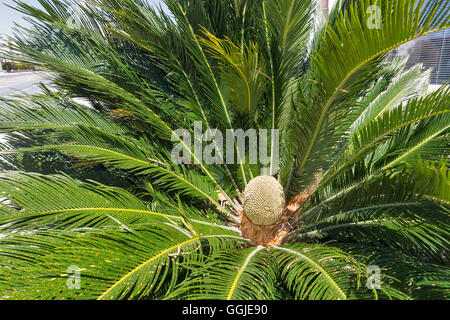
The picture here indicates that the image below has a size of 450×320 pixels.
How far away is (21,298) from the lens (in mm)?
842

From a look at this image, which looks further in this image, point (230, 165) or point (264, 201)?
point (230, 165)

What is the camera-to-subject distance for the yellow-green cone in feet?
5.68

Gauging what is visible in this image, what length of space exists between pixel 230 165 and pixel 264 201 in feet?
1.95

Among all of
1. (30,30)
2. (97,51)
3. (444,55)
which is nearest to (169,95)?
(97,51)

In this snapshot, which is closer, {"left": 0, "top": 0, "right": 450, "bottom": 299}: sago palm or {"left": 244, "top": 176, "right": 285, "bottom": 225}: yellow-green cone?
{"left": 0, "top": 0, "right": 450, "bottom": 299}: sago palm

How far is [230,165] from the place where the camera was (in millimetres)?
2238

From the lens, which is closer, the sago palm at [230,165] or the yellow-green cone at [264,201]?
the sago palm at [230,165]

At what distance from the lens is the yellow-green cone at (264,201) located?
5.68 ft

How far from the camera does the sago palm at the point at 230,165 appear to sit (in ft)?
3.50

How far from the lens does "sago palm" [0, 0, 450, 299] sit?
107 cm

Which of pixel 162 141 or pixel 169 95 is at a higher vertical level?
pixel 169 95
